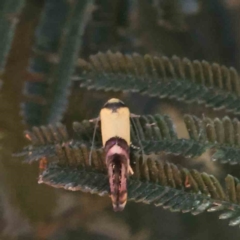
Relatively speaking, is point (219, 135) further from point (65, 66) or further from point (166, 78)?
point (65, 66)

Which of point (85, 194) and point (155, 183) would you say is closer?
point (155, 183)

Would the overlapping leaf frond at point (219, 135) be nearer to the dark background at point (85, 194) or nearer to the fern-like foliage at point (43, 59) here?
the dark background at point (85, 194)

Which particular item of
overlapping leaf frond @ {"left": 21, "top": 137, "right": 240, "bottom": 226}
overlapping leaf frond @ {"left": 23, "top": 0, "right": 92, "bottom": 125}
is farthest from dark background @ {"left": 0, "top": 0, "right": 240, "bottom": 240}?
overlapping leaf frond @ {"left": 21, "top": 137, "right": 240, "bottom": 226}

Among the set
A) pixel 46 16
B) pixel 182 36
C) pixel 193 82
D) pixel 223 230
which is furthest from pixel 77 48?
pixel 223 230

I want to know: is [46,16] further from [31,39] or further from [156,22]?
[156,22]

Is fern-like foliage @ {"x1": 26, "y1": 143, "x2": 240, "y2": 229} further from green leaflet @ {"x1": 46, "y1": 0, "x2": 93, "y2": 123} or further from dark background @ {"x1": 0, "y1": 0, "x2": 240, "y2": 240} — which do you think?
dark background @ {"x1": 0, "y1": 0, "x2": 240, "y2": 240}

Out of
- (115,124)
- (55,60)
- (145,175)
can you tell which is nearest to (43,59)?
(55,60)
